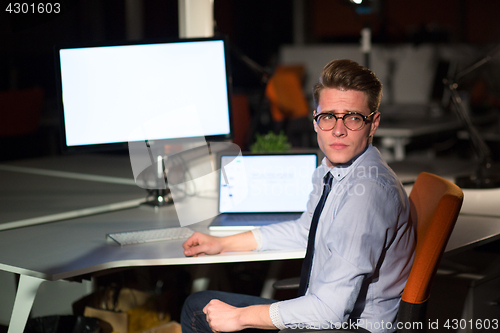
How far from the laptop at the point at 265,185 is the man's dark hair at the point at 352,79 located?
0.63 meters

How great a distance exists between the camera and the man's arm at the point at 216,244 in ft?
4.80

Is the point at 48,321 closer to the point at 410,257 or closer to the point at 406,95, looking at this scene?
the point at 410,257

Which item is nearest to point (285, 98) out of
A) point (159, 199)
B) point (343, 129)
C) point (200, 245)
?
point (159, 199)

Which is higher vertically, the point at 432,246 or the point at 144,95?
the point at 144,95

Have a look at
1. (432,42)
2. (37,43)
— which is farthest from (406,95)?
(37,43)

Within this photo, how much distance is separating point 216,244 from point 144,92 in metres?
0.69

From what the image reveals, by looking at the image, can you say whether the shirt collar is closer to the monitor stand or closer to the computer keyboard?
the computer keyboard

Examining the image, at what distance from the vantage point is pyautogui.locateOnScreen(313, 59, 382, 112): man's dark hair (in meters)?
1.25

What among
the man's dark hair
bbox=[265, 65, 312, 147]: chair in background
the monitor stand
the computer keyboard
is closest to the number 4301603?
the monitor stand

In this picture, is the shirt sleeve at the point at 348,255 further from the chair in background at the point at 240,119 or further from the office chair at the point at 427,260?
the chair in background at the point at 240,119

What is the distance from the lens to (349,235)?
1120mm

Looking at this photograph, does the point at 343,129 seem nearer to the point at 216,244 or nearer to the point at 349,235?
the point at 349,235

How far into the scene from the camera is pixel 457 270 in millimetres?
1951

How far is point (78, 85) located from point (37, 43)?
16.1 ft
